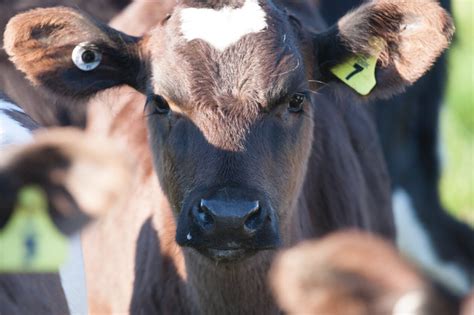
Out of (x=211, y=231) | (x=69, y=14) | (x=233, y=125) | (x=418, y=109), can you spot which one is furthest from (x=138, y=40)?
(x=418, y=109)

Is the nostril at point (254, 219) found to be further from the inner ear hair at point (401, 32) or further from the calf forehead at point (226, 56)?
the inner ear hair at point (401, 32)

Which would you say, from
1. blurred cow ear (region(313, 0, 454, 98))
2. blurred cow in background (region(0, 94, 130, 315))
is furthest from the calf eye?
blurred cow in background (region(0, 94, 130, 315))

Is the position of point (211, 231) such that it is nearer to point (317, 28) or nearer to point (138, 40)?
point (138, 40)

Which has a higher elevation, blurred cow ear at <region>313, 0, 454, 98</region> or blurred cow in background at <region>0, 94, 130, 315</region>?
blurred cow in background at <region>0, 94, 130, 315</region>

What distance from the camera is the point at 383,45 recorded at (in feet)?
17.4

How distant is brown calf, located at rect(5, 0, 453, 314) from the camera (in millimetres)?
4660

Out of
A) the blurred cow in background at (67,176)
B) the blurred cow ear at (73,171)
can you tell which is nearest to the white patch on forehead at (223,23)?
the blurred cow in background at (67,176)

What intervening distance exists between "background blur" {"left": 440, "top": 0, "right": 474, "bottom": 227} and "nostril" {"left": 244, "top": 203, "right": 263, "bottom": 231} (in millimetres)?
4401

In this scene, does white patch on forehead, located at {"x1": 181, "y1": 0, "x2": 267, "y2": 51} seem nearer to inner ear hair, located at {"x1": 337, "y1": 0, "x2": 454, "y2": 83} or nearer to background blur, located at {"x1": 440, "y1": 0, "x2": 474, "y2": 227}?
inner ear hair, located at {"x1": 337, "y1": 0, "x2": 454, "y2": 83}

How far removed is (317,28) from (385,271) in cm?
380

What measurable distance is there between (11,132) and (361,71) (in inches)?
58.4

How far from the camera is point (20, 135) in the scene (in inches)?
189

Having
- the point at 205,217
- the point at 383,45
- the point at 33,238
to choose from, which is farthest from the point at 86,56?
the point at 33,238

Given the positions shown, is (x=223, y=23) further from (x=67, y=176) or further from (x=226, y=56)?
(x=67, y=176)
